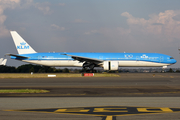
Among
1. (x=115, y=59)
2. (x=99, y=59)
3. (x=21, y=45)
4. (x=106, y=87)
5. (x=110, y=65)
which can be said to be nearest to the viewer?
(x=106, y=87)

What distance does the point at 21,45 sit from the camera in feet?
150

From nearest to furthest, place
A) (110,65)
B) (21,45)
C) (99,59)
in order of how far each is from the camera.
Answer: (110,65)
(99,59)
(21,45)

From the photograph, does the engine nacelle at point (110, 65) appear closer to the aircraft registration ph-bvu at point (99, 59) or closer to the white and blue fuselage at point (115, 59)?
the aircraft registration ph-bvu at point (99, 59)

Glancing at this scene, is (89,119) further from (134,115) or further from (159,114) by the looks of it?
(159,114)

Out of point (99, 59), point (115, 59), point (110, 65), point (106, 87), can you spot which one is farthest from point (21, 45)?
point (106, 87)

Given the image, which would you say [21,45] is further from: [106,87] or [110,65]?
[106,87]

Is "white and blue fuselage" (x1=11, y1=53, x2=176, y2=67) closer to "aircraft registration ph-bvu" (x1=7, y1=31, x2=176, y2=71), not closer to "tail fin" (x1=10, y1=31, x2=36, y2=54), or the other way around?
"aircraft registration ph-bvu" (x1=7, y1=31, x2=176, y2=71)

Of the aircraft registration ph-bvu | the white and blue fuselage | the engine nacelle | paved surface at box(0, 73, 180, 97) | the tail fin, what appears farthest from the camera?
the tail fin

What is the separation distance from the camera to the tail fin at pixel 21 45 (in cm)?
4550

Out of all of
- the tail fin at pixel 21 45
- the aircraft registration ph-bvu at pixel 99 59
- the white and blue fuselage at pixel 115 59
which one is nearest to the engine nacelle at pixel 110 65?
the aircraft registration ph-bvu at pixel 99 59

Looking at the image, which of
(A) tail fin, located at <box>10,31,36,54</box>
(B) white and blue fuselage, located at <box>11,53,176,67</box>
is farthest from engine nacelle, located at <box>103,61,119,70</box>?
(A) tail fin, located at <box>10,31,36,54</box>

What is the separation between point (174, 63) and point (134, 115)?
39.1 meters

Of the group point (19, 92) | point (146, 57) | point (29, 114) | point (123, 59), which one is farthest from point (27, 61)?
point (29, 114)

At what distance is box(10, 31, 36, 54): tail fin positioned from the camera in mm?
45500
